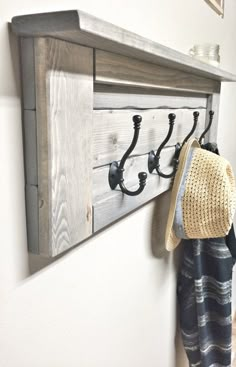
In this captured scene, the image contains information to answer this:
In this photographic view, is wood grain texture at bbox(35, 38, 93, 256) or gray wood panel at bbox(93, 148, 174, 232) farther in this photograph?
gray wood panel at bbox(93, 148, 174, 232)

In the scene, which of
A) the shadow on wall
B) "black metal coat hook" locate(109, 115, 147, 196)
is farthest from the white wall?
"black metal coat hook" locate(109, 115, 147, 196)

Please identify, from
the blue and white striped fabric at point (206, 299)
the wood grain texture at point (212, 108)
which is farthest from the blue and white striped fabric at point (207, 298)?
the wood grain texture at point (212, 108)

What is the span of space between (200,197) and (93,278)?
1.37 feet

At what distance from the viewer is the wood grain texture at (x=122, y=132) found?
0.65 m

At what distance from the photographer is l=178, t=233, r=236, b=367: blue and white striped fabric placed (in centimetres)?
120

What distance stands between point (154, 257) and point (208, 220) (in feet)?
0.59

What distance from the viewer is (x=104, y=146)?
675 millimetres

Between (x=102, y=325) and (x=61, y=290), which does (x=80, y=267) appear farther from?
(x=102, y=325)

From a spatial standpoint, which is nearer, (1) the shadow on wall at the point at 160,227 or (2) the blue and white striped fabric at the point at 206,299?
(1) the shadow on wall at the point at 160,227

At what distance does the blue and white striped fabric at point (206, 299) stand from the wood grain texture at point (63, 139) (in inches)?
27.4

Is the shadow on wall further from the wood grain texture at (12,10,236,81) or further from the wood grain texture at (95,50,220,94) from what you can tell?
the wood grain texture at (12,10,236,81)

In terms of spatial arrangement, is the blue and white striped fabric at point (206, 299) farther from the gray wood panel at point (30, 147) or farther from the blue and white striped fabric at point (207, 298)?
the gray wood panel at point (30, 147)

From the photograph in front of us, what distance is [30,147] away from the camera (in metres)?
0.51

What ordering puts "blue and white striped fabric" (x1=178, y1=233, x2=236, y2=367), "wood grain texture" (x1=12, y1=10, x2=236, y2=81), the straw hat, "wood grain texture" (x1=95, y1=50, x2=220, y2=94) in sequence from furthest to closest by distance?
"blue and white striped fabric" (x1=178, y1=233, x2=236, y2=367) < the straw hat < "wood grain texture" (x1=95, y1=50, x2=220, y2=94) < "wood grain texture" (x1=12, y1=10, x2=236, y2=81)
